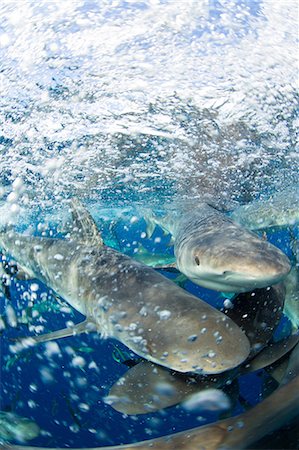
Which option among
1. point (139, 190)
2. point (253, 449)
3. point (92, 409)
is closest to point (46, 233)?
point (139, 190)

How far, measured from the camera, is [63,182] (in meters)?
13.0

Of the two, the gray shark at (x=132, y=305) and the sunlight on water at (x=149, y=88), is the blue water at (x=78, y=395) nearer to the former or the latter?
the gray shark at (x=132, y=305)

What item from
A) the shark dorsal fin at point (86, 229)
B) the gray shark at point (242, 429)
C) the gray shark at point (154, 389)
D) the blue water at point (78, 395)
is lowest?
the blue water at point (78, 395)

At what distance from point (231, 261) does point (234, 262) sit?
0.16 ft

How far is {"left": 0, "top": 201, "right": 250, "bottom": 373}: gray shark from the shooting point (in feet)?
10.8

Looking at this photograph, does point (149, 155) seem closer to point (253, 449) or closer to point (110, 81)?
point (110, 81)

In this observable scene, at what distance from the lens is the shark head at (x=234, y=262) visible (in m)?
3.73

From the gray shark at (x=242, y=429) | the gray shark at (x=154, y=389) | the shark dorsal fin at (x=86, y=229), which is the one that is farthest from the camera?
the shark dorsal fin at (x=86, y=229)

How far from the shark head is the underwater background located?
73cm

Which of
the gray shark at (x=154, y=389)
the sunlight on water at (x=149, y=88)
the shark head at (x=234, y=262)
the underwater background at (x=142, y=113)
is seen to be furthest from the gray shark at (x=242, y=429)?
the sunlight on water at (x=149, y=88)

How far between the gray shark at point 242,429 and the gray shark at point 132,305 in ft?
2.87

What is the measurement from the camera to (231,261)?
154 inches

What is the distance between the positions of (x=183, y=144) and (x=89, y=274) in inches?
227

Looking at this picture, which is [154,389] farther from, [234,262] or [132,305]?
[234,262]
